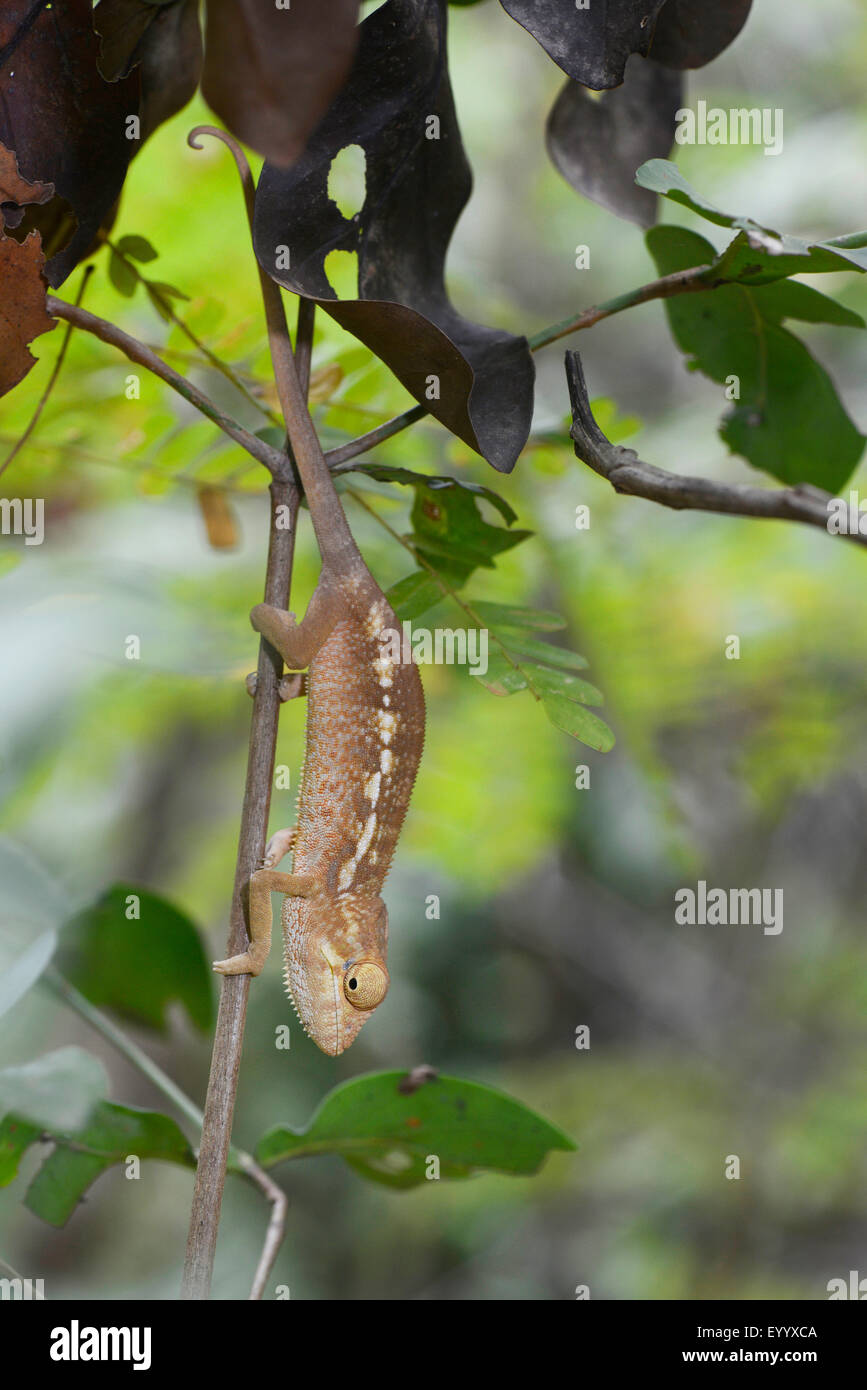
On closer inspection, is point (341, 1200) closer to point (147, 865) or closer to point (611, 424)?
point (147, 865)

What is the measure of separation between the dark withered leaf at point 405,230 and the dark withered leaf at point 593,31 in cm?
9

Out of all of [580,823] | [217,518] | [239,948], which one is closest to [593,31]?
[239,948]

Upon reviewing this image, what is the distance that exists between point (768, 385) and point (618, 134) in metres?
0.28

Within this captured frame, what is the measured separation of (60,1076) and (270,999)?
2.02m

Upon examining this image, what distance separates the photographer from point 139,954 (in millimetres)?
1212

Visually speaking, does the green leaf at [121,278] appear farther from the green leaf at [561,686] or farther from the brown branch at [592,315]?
the green leaf at [561,686]

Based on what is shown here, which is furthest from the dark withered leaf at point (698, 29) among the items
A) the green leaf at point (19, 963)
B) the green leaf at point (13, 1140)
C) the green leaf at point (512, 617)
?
the green leaf at point (13, 1140)

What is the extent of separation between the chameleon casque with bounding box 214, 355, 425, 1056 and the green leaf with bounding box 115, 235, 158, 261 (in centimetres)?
22

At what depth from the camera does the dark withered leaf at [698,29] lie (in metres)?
0.91

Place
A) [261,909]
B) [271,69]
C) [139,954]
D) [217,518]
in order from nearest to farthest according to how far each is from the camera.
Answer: [271,69] < [261,909] < [139,954] < [217,518]

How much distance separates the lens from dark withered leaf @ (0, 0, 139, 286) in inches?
28.4

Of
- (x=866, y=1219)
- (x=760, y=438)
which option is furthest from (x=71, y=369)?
(x=866, y=1219)

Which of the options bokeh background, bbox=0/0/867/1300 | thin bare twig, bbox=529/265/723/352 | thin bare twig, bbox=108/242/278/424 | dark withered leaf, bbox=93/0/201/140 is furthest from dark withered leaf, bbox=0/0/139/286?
bokeh background, bbox=0/0/867/1300

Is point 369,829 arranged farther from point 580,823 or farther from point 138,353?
point 580,823
